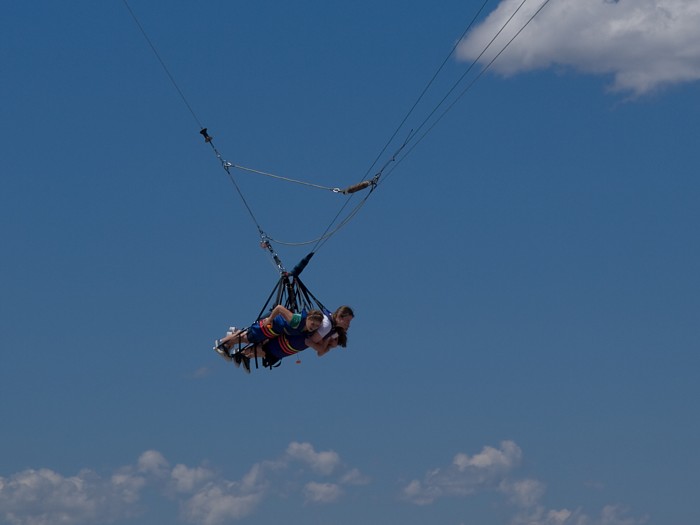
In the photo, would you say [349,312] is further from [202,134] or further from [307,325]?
[202,134]

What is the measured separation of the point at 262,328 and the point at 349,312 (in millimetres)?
1474

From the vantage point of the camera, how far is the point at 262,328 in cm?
4900

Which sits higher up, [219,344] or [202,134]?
[202,134]

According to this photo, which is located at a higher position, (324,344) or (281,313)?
(281,313)

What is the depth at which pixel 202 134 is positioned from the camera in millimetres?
51125

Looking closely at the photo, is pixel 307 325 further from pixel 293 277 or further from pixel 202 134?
pixel 202 134

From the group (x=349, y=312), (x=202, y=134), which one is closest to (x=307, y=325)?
(x=349, y=312)

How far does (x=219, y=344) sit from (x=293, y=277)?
1.95 metres

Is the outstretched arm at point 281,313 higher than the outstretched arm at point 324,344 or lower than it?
higher

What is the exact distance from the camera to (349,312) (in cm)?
4872

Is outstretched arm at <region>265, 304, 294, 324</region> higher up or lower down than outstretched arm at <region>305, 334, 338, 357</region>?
higher up

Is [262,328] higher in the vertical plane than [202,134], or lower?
lower

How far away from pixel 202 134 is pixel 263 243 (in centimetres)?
269

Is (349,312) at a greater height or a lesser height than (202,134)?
lesser
